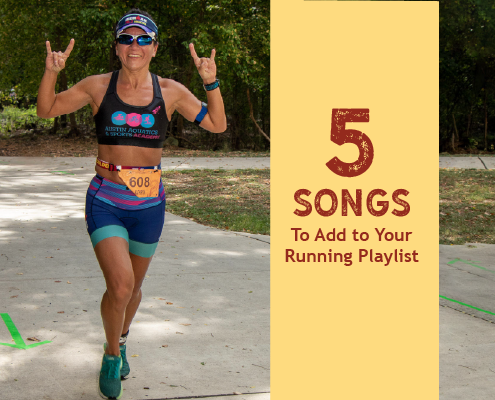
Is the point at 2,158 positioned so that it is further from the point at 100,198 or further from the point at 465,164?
the point at 100,198

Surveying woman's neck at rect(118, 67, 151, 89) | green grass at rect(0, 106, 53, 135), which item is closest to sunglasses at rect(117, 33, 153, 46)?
woman's neck at rect(118, 67, 151, 89)

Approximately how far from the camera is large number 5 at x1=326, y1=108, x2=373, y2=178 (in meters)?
2.13

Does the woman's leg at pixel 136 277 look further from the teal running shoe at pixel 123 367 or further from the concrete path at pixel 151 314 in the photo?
the concrete path at pixel 151 314

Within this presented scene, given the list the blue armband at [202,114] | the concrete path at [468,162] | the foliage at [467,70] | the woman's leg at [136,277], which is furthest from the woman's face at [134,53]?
the foliage at [467,70]

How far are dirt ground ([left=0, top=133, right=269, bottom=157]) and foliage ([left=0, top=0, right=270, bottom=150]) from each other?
1.66m

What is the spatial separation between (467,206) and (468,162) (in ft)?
16.6

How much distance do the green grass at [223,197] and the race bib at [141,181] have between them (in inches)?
170

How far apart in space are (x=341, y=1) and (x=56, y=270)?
4.28 meters

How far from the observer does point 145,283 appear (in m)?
5.34

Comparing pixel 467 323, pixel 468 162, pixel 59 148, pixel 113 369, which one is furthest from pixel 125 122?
pixel 59 148

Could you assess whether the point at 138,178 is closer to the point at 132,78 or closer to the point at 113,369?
the point at 132,78

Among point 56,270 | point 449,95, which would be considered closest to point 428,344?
point 56,270

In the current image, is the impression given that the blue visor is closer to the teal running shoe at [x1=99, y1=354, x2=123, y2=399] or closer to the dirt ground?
the teal running shoe at [x1=99, y1=354, x2=123, y2=399]

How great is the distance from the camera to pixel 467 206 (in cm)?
924
